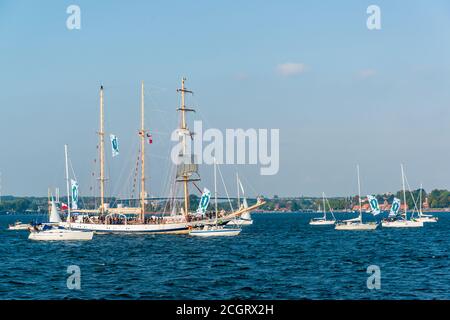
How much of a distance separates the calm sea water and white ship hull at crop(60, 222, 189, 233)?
23307 millimetres

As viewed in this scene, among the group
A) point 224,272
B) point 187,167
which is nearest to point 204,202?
point 187,167

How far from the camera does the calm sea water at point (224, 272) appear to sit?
4084cm

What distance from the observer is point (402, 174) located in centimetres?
16012

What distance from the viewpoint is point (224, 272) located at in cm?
5238

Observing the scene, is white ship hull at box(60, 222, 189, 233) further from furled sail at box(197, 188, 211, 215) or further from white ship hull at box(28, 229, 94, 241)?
white ship hull at box(28, 229, 94, 241)

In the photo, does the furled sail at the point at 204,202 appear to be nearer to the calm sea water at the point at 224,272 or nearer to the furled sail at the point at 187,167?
the furled sail at the point at 187,167

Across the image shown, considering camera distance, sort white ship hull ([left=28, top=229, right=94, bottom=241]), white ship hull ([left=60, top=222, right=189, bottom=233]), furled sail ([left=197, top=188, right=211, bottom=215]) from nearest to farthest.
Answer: white ship hull ([left=28, top=229, right=94, bottom=241]) < white ship hull ([left=60, top=222, right=189, bottom=233]) < furled sail ([left=197, top=188, right=211, bottom=215])

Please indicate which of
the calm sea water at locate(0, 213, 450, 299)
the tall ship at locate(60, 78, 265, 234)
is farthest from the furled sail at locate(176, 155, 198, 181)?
the calm sea water at locate(0, 213, 450, 299)

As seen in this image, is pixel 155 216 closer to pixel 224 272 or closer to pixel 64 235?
pixel 64 235

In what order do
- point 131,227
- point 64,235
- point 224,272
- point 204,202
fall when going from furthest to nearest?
point 204,202
point 131,227
point 64,235
point 224,272

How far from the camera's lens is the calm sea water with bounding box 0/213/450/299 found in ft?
134

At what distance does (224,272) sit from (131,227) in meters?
57.0
